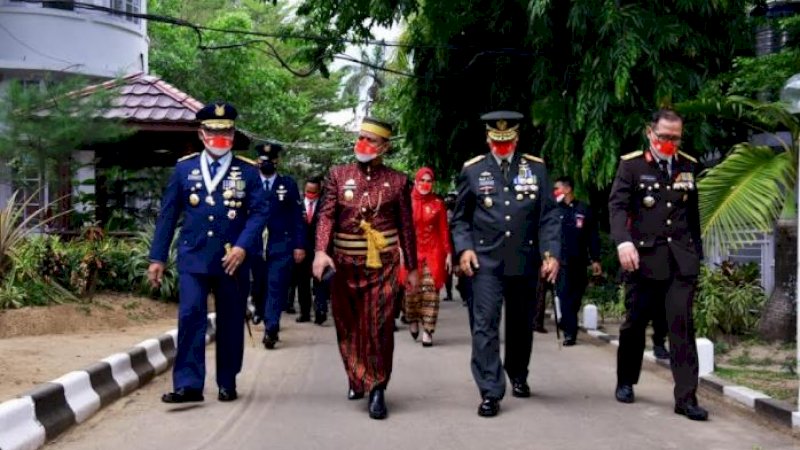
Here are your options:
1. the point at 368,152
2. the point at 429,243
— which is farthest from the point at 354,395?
the point at 429,243

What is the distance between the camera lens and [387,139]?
8.15m

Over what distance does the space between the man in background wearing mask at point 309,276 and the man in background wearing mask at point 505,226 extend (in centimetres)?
589

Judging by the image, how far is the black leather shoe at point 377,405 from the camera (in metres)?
7.57

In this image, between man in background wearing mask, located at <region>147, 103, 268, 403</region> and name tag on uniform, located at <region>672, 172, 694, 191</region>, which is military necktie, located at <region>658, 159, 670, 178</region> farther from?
man in background wearing mask, located at <region>147, 103, 268, 403</region>

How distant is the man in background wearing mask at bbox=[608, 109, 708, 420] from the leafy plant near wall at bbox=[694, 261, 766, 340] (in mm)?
3475

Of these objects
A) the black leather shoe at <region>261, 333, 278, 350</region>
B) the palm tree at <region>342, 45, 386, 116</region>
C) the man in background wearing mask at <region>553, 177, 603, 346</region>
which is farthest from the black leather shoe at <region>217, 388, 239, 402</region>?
the palm tree at <region>342, 45, 386, 116</region>

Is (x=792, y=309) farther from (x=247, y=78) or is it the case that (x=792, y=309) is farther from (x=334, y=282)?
(x=247, y=78)

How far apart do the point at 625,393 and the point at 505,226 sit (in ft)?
5.13

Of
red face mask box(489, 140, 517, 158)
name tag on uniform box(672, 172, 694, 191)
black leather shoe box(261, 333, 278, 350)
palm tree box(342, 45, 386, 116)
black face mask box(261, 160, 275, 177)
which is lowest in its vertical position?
black leather shoe box(261, 333, 278, 350)

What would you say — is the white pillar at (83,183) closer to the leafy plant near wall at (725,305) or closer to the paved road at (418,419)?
the paved road at (418,419)

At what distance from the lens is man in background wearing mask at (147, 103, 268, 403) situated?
8.02 m

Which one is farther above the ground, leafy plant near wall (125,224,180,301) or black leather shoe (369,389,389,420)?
leafy plant near wall (125,224,180,301)

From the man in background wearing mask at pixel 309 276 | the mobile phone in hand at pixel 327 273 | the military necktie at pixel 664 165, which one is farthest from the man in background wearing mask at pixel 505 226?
the man in background wearing mask at pixel 309 276

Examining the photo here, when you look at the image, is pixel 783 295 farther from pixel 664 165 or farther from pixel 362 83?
pixel 362 83
